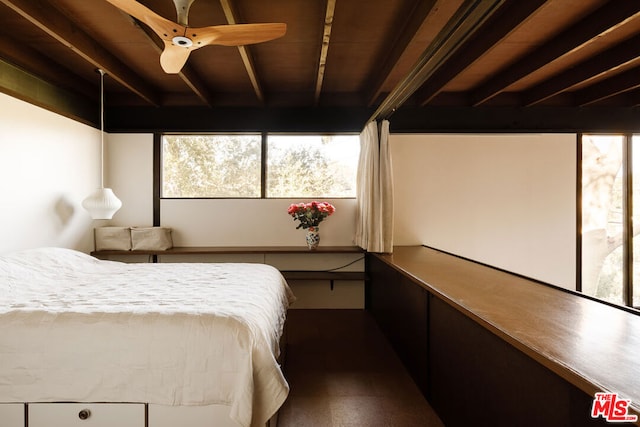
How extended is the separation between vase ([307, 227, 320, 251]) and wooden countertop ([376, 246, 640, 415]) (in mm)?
1656

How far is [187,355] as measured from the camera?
1466mm

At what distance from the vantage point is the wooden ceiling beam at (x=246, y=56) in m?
2.02

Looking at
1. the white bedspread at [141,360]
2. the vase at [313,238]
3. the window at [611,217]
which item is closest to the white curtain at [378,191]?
the vase at [313,238]

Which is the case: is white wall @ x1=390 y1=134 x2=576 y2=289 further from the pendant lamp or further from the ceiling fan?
the pendant lamp

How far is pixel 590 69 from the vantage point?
9.71 ft

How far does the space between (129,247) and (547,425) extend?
152 inches

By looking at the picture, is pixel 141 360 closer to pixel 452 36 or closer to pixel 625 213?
pixel 452 36

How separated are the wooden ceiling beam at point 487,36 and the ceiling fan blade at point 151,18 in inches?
83.1

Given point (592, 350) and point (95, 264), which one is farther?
point (95, 264)

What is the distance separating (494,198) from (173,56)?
12.0 ft

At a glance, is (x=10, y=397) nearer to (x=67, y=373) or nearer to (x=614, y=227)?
(x=67, y=373)

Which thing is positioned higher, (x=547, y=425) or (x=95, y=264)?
(x=95, y=264)

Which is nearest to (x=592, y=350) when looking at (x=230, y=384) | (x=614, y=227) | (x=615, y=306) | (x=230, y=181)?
(x=615, y=306)

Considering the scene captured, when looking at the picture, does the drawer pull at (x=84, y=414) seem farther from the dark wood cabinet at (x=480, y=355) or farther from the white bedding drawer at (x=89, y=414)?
the dark wood cabinet at (x=480, y=355)
